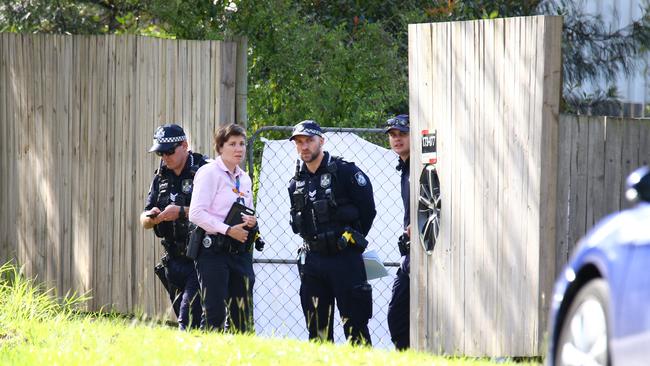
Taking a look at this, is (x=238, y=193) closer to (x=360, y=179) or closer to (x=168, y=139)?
(x=168, y=139)

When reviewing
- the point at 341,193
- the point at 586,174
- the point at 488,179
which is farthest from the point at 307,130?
the point at 586,174

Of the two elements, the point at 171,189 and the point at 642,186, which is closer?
the point at 642,186

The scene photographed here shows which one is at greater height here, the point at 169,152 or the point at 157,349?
the point at 169,152

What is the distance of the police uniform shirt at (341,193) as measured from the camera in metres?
9.12

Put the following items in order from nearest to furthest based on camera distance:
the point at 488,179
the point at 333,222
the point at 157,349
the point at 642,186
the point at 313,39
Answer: the point at 642,186 < the point at 157,349 < the point at 488,179 < the point at 333,222 < the point at 313,39

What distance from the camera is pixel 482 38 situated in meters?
7.79

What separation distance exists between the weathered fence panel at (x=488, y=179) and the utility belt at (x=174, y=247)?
1840 millimetres

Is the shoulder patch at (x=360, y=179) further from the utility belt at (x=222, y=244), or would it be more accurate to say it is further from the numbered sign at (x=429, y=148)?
the utility belt at (x=222, y=244)

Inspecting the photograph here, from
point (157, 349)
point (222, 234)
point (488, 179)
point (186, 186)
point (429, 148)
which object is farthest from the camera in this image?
point (186, 186)

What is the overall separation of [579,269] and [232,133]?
15.1 feet

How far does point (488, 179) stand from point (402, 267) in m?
1.79

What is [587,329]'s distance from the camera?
15.3 feet

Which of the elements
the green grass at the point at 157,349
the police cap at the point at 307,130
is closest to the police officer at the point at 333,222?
the police cap at the point at 307,130

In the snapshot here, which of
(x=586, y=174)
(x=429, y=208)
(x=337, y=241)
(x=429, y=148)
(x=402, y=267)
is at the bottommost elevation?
(x=402, y=267)
